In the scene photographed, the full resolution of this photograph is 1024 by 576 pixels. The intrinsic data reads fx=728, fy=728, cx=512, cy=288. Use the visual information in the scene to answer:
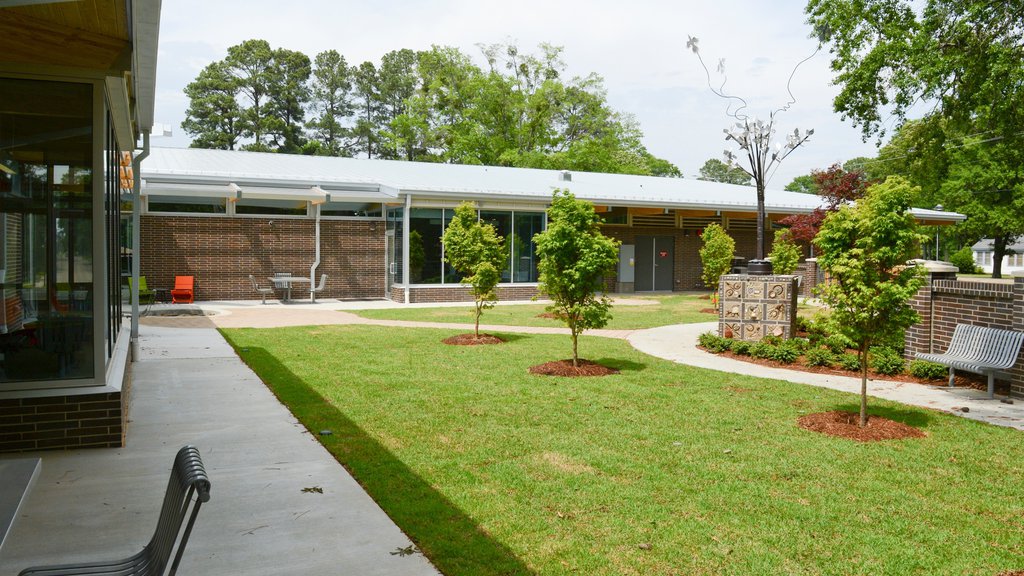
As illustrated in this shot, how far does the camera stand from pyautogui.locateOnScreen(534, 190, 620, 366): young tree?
10.2 m

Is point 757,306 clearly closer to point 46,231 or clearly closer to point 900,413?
point 900,413

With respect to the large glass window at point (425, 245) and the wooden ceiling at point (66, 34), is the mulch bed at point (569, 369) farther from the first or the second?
the large glass window at point (425, 245)

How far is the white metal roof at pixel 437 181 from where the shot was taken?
21.7m

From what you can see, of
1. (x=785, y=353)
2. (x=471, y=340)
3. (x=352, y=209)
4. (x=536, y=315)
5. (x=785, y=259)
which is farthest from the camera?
(x=352, y=209)

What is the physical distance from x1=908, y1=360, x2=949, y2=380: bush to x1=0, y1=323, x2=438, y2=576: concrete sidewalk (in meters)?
8.25

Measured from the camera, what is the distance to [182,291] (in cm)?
2045

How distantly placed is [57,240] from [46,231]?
0.37ft

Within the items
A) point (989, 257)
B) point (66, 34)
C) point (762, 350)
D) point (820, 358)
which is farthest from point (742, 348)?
point (989, 257)

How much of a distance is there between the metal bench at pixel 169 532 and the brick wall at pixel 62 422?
3.44 metres

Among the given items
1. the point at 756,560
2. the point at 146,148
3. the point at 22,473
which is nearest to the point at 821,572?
the point at 756,560

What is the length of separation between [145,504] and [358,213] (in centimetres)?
1949

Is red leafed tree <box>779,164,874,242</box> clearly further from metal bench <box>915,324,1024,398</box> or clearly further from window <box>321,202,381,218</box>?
window <box>321,202,381,218</box>

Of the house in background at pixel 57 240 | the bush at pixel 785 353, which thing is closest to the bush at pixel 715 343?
the bush at pixel 785 353

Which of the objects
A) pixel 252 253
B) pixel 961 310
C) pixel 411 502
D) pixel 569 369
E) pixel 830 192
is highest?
pixel 830 192
